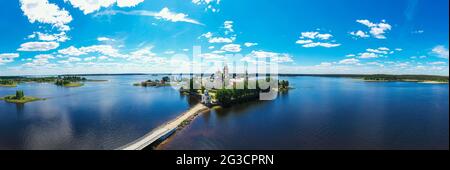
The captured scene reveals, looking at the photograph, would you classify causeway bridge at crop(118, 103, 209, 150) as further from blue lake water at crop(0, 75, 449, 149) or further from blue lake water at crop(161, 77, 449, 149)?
blue lake water at crop(161, 77, 449, 149)

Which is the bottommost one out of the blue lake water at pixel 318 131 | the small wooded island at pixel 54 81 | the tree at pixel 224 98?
the blue lake water at pixel 318 131

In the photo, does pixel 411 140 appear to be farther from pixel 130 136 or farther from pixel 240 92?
pixel 240 92

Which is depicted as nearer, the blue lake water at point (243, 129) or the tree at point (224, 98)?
the blue lake water at point (243, 129)

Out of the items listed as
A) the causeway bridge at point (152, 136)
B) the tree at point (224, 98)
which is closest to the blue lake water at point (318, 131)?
the causeway bridge at point (152, 136)

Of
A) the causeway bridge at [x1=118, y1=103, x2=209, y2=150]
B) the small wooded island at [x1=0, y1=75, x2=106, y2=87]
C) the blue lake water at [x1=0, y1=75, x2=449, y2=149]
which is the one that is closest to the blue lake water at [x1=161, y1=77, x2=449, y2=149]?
the blue lake water at [x1=0, y1=75, x2=449, y2=149]

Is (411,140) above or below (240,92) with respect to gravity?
below

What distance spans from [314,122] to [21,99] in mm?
53761

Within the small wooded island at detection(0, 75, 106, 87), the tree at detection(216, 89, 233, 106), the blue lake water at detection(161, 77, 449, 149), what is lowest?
the blue lake water at detection(161, 77, 449, 149)

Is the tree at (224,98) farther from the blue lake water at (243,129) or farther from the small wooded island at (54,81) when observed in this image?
the small wooded island at (54,81)

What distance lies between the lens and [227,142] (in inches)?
830

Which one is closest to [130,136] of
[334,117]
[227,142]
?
[227,142]

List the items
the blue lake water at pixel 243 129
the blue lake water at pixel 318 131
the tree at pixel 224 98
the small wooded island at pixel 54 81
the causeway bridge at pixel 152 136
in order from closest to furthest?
the causeway bridge at pixel 152 136 < the blue lake water at pixel 318 131 < the blue lake water at pixel 243 129 < the tree at pixel 224 98 < the small wooded island at pixel 54 81

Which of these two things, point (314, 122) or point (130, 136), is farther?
point (314, 122)

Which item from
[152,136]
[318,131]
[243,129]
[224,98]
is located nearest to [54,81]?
[224,98]
